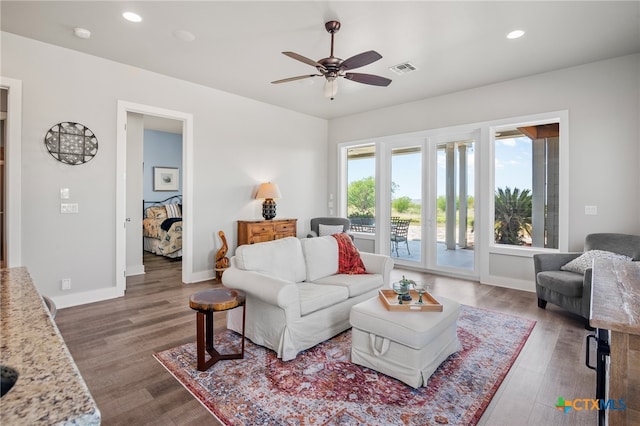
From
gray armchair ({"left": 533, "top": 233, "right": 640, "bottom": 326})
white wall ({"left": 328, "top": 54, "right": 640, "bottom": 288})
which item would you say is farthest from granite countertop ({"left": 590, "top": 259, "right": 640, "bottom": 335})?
white wall ({"left": 328, "top": 54, "right": 640, "bottom": 288})

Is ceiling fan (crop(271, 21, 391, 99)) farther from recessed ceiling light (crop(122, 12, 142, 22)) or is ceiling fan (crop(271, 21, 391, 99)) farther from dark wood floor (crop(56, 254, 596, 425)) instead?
dark wood floor (crop(56, 254, 596, 425))

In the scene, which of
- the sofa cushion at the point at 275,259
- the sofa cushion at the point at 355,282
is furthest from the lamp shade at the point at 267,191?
the sofa cushion at the point at 355,282

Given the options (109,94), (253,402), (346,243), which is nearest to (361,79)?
(346,243)

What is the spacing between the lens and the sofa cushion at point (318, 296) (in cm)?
274

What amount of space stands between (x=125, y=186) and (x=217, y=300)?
3.15m

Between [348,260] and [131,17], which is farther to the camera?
[348,260]

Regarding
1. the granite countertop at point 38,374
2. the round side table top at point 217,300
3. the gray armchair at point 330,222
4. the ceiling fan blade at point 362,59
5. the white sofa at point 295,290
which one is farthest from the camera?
the gray armchair at point 330,222

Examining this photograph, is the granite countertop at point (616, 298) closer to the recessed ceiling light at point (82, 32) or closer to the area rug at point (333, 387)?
the area rug at point (333, 387)

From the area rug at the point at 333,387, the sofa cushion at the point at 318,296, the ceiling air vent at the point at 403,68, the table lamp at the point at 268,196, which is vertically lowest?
the area rug at the point at 333,387

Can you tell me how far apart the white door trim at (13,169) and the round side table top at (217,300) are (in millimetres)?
2455

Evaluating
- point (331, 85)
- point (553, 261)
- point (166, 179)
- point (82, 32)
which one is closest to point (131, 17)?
point (82, 32)

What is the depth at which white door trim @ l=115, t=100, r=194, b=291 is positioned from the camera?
417cm

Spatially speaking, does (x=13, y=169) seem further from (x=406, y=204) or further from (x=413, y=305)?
(x=406, y=204)

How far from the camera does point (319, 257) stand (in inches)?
140
